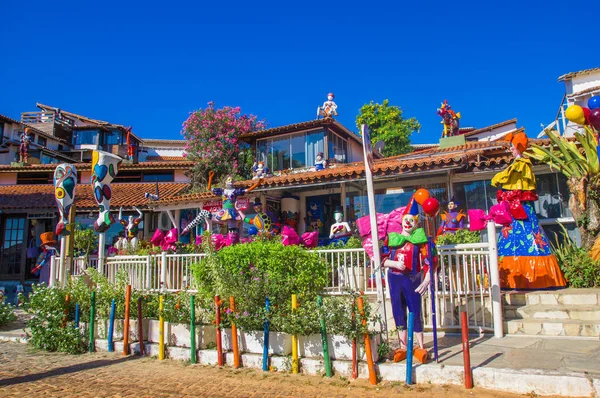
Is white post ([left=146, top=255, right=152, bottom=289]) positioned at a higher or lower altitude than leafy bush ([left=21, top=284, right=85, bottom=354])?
higher

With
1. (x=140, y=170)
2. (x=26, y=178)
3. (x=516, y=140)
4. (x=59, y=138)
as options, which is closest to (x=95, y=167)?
(x=516, y=140)

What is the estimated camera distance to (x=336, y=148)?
56.1ft

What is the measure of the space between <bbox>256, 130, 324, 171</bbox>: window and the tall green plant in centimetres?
943

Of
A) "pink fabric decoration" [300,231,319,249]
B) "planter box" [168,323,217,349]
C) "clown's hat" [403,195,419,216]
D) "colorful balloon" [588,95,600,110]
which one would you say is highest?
"colorful balloon" [588,95,600,110]

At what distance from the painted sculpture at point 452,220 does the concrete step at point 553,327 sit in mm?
3238

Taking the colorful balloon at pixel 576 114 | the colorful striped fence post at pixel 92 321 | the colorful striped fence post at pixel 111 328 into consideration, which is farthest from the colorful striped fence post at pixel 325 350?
the colorful balloon at pixel 576 114

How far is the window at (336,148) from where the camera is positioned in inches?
650

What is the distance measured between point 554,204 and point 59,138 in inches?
1352

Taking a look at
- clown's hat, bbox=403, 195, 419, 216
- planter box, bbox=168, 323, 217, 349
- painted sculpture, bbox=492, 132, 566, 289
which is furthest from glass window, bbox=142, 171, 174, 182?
clown's hat, bbox=403, 195, 419, 216

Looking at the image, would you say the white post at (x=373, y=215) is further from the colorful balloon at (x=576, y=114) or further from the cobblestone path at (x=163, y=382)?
the colorful balloon at (x=576, y=114)

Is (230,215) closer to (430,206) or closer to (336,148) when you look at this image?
(430,206)

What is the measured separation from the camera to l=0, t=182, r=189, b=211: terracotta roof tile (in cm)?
1708

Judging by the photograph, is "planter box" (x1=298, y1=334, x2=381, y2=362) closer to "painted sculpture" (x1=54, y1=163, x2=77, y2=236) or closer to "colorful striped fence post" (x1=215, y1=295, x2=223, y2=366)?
"colorful striped fence post" (x1=215, y1=295, x2=223, y2=366)

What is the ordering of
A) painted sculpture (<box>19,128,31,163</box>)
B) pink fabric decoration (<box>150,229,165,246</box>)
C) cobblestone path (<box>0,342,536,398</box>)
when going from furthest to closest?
painted sculpture (<box>19,128,31,163</box>) < pink fabric decoration (<box>150,229,165,246</box>) < cobblestone path (<box>0,342,536,398</box>)
